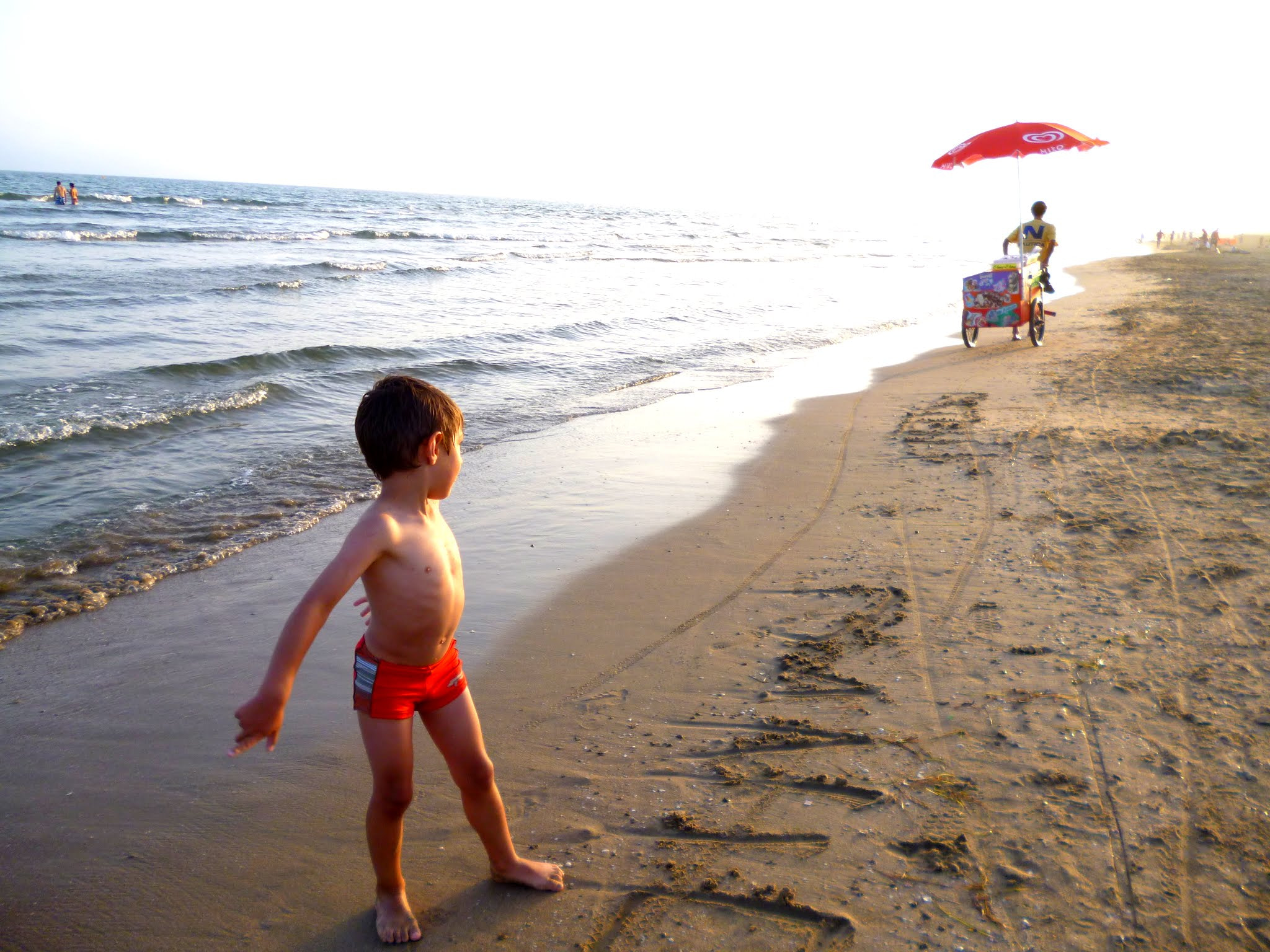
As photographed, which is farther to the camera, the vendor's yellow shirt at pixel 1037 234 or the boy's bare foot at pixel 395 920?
the vendor's yellow shirt at pixel 1037 234

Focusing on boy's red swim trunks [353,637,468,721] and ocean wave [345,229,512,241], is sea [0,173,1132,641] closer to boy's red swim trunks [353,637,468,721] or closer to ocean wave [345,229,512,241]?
ocean wave [345,229,512,241]

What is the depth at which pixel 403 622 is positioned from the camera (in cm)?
225

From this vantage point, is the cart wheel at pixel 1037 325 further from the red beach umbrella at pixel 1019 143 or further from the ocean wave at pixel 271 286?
the ocean wave at pixel 271 286

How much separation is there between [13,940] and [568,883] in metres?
1.51

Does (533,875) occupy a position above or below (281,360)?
below

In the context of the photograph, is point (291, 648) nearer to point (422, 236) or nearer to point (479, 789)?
point (479, 789)

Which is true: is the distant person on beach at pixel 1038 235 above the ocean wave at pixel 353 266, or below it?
above

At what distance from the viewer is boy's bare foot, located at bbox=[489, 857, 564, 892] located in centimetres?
242

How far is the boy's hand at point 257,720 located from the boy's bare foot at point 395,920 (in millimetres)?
639

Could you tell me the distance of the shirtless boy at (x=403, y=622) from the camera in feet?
7.33

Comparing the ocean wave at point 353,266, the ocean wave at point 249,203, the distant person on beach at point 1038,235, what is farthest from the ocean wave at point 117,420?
the ocean wave at point 249,203

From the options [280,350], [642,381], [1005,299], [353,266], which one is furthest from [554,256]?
[1005,299]

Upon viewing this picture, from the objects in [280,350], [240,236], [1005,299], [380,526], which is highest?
[240,236]

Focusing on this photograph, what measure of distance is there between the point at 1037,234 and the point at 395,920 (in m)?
13.0
